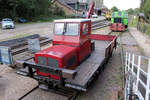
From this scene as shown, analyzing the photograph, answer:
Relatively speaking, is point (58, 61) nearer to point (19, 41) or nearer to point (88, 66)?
point (88, 66)

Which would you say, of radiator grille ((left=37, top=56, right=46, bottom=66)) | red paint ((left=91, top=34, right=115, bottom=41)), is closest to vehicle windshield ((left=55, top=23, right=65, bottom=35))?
radiator grille ((left=37, top=56, right=46, bottom=66))

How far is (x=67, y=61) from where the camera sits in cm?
502

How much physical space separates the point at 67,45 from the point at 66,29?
70 cm

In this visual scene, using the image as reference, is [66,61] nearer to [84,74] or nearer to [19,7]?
[84,74]

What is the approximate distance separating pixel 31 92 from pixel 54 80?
153cm

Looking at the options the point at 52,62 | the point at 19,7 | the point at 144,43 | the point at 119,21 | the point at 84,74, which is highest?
the point at 19,7

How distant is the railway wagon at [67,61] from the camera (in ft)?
14.6

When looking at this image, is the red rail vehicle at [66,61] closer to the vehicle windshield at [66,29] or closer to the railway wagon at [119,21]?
the vehicle windshield at [66,29]

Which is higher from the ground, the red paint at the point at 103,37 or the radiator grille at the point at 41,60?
the red paint at the point at 103,37

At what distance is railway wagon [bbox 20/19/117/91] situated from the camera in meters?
4.46

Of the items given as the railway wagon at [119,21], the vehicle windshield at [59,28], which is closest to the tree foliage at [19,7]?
the railway wagon at [119,21]

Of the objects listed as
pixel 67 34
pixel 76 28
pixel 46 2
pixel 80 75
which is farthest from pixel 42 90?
pixel 46 2

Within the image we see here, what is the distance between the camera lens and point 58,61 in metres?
4.63

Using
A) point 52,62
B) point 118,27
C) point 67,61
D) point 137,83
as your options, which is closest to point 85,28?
point 67,61
